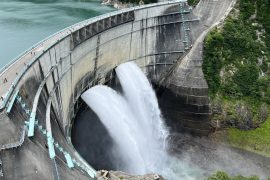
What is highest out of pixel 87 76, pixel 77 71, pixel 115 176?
pixel 77 71

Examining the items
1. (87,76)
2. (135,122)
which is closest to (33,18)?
(87,76)

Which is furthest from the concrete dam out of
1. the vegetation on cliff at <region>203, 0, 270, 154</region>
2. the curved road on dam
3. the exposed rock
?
the vegetation on cliff at <region>203, 0, 270, 154</region>

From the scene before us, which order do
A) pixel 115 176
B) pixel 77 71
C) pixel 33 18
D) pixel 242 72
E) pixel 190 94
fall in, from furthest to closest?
pixel 33 18
pixel 242 72
pixel 190 94
pixel 77 71
pixel 115 176

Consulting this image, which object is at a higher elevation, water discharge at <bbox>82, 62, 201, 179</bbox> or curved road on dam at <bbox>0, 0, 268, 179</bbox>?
curved road on dam at <bbox>0, 0, 268, 179</bbox>

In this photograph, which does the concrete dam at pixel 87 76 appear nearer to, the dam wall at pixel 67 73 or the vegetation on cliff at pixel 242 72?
the dam wall at pixel 67 73

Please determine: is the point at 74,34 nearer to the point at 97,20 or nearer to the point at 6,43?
the point at 97,20

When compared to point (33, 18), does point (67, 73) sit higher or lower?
lower

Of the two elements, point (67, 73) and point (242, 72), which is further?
point (242, 72)

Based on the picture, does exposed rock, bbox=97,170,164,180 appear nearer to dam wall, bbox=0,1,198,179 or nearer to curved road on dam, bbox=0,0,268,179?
curved road on dam, bbox=0,0,268,179

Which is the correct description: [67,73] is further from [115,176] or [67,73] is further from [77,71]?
[115,176]
